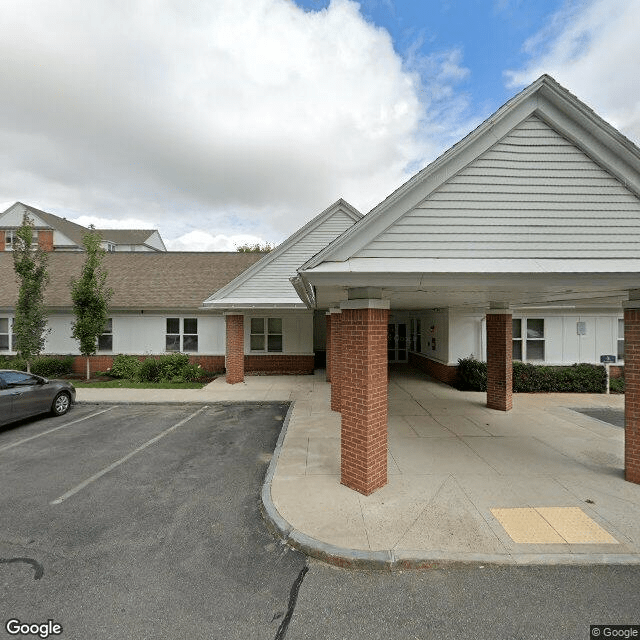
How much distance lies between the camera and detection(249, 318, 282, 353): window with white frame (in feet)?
54.7

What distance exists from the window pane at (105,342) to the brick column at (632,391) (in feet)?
63.5

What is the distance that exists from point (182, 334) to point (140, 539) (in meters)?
13.5

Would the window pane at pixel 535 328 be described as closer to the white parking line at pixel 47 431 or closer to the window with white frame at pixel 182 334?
the window with white frame at pixel 182 334

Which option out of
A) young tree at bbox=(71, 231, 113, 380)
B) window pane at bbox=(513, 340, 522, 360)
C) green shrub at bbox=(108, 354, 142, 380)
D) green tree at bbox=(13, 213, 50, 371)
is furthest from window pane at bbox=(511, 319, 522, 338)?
green tree at bbox=(13, 213, 50, 371)

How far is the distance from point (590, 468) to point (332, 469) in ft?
15.6

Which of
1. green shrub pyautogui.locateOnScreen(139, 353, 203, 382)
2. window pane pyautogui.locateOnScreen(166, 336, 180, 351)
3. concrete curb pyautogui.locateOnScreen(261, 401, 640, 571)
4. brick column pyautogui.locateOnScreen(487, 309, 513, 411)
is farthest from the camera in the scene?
window pane pyautogui.locateOnScreen(166, 336, 180, 351)

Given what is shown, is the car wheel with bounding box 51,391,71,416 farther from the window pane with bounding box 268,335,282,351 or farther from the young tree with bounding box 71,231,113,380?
the window pane with bounding box 268,335,282,351

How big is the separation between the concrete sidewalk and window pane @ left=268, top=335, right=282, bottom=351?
7349 mm

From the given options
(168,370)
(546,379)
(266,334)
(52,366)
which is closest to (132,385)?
(168,370)

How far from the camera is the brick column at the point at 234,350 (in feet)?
47.6

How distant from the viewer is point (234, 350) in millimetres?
14617

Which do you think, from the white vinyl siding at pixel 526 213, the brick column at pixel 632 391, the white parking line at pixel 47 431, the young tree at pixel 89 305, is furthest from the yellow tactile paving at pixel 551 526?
the young tree at pixel 89 305

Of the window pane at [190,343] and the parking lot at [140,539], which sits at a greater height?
the window pane at [190,343]

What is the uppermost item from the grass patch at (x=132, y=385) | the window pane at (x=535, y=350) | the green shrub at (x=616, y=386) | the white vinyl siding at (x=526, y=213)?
the white vinyl siding at (x=526, y=213)
